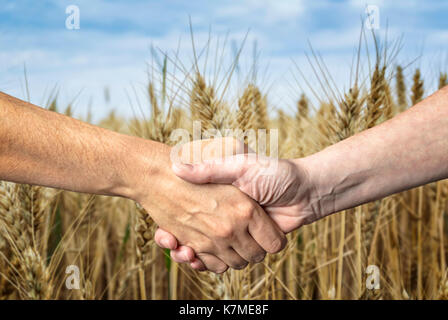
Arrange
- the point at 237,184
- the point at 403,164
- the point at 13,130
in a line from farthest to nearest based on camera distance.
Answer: the point at 237,184 → the point at 403,164 → the point at 13,130

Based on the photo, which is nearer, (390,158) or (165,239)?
(390,158)

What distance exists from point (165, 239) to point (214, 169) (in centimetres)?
29

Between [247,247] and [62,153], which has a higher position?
[62,153]

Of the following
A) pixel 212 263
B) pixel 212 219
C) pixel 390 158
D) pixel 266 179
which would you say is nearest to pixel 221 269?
pixel 212 263

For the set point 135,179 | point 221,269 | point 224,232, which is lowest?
point 221,269

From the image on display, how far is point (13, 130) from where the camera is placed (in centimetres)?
104

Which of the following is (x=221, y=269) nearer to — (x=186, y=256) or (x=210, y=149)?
(x=186, y=256)

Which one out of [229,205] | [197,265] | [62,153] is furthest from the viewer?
[197,265]

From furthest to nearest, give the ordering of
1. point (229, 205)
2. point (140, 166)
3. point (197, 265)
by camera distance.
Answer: point (197, 265), point (229, 205), point (140, 166)

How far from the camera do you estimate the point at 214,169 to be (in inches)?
49.8
